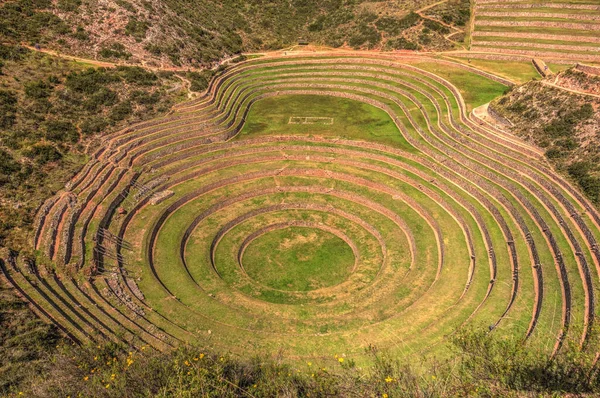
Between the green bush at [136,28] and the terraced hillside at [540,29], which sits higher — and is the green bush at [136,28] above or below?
below

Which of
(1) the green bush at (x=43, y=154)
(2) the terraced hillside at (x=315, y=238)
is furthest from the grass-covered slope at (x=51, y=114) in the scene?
(2) the terraced hillside at (x=315, y=238)

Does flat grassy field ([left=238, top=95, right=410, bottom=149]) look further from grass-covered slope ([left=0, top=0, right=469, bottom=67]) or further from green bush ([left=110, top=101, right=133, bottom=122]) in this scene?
grass-covered slope ([left=0, top=0, right=469, bottom=67])

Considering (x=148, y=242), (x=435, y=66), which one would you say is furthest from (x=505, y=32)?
(x=148, y=242)

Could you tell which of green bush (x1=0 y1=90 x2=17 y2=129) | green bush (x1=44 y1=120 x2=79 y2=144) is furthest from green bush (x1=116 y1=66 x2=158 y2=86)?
green bush (x1=0 y1=90 x2=17 y2=129)

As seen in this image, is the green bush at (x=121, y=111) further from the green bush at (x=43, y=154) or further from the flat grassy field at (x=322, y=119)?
the flat grassy field at (x=322, y=119)

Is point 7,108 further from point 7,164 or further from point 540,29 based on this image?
point 540,29
